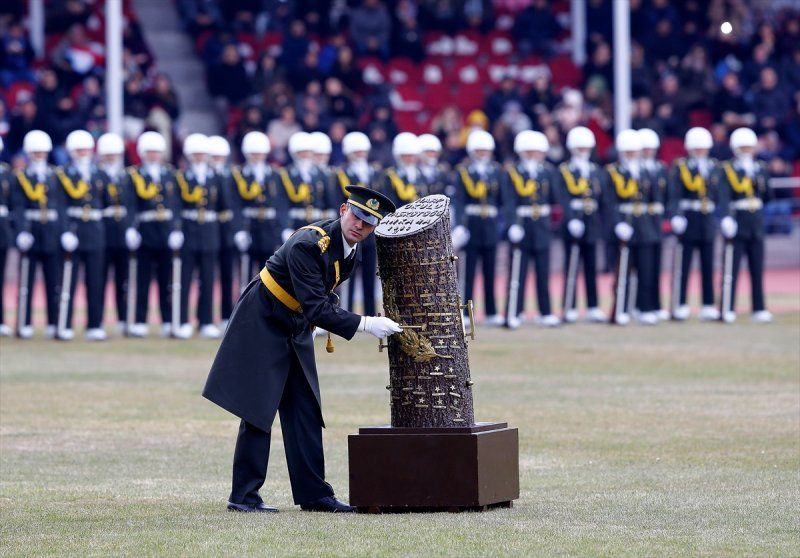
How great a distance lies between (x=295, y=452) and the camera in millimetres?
8891

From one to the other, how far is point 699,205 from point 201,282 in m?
5.86

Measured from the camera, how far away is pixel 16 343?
749 inches

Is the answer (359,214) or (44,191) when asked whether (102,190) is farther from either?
(359,214)

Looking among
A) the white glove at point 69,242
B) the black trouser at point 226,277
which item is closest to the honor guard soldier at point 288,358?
the white glove at point 69,242

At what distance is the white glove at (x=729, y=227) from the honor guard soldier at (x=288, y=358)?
12.3m

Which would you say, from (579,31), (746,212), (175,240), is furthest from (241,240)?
(579,31)

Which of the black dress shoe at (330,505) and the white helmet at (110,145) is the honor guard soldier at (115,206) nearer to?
the white helmet at (110,145)

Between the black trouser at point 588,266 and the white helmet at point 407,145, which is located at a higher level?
the white helmet at point 407,145

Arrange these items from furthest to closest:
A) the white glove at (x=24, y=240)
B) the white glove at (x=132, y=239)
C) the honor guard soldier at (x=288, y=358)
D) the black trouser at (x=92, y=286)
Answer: the white glove at (x=132, y=239) → the black trouser at (x=92, y=286) → the white glove at (x=24, y=240) → the honor guard soldier at (x=288, y=358)

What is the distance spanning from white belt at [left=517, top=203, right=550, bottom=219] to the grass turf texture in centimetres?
177

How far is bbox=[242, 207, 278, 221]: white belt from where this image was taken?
20.1 metres

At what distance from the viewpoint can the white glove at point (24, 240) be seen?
19.2 m

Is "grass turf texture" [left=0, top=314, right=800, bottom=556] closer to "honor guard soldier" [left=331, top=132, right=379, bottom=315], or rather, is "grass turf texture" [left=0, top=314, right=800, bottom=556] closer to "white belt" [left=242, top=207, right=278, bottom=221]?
"honor guard soldier" [left=331, top=132, right=379, bottom=315]

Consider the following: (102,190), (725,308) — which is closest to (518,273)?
(725,308)
